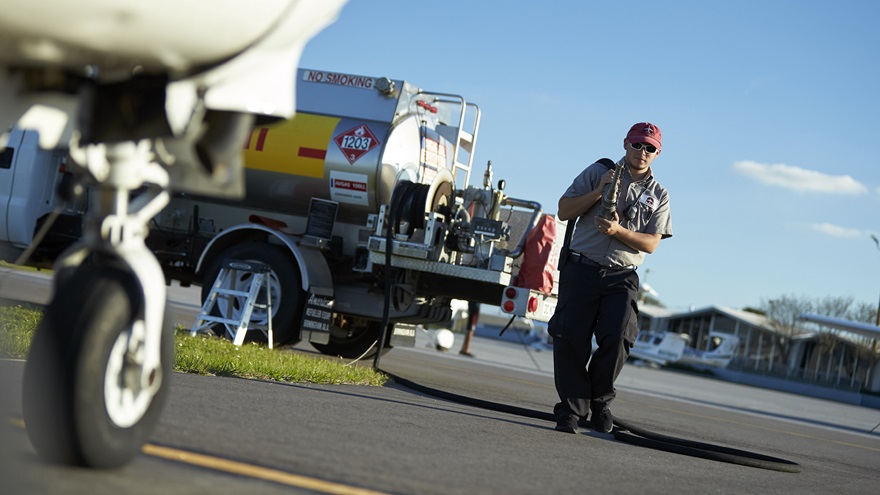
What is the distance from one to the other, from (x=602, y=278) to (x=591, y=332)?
0.39 meters

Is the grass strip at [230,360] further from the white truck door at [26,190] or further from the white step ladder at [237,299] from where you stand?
the white truck door at [26,190]

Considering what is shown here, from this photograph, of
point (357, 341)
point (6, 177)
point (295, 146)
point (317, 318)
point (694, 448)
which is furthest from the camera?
point (357, 341)

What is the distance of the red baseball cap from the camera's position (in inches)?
295

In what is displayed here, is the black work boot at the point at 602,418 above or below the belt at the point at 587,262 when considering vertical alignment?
below

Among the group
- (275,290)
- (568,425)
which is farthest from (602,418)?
(275,290)

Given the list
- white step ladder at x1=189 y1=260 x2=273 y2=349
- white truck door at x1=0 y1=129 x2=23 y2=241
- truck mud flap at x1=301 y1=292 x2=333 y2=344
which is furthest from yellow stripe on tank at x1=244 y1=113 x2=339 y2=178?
white truck door at x1=0 y1=129 x2=23 y2=241

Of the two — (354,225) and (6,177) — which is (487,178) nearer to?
(354,225)

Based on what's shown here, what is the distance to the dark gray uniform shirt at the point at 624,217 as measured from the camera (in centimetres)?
751

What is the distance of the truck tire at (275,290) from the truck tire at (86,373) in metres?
7.14

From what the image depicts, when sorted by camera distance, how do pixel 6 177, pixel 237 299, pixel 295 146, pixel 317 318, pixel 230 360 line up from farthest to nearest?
1. pixel 6 177
2. pixel 295 146
3. pixel 237 299
4. pixel 317 318
5. pixel 230 360

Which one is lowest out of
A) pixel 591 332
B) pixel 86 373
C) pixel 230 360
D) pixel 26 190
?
pixel 230 360

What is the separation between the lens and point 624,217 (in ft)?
24.8

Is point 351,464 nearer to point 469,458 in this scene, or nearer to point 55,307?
point 469,458

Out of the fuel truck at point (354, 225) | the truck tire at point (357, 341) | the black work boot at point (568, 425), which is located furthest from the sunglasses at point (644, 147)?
the truck tire at point (357, 341)
